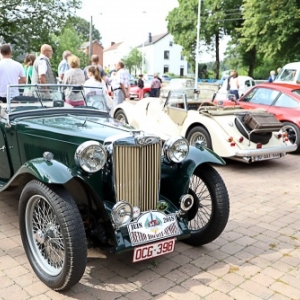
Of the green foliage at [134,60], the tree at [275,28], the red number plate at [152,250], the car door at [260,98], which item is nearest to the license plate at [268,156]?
the car door at [260,98]

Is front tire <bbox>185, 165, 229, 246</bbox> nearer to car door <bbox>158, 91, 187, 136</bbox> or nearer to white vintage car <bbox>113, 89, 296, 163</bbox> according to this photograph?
white vintage car <bbox>113, 89, 296, 163</bbox>

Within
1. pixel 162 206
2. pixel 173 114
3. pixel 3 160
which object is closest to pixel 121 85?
pixel 173 114

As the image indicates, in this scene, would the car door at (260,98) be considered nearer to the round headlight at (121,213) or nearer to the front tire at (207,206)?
the front tire at (207,206)

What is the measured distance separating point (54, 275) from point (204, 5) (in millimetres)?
36387

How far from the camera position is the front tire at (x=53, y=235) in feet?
8.66

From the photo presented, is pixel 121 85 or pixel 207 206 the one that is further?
pixel 121 85

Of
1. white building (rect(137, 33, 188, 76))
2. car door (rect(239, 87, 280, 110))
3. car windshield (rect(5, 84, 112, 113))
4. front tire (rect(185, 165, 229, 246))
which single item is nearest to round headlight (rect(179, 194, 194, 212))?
front tire (rect(185, 165, 229, 246))

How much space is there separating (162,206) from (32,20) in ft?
67.5

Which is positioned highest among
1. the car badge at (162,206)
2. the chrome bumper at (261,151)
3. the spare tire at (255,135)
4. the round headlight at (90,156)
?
the round headlight at (90,156)

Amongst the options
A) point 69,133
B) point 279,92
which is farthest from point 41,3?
point 69,133

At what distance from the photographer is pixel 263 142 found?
684 centimetres

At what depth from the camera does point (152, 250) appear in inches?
118

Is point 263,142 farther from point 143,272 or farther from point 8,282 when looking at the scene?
point 8,282

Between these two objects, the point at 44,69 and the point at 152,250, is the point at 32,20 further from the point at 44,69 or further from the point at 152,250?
the point at 152,250
